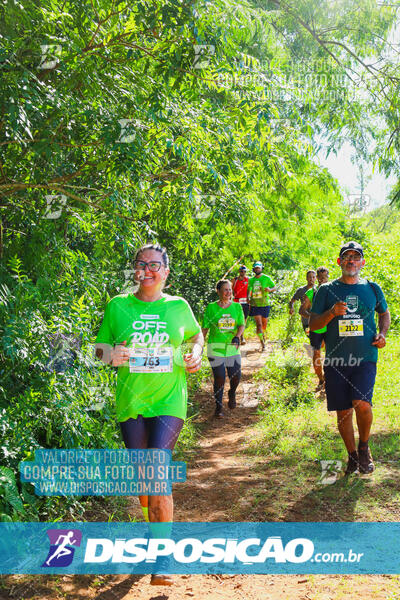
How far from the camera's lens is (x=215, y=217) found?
7113 mm

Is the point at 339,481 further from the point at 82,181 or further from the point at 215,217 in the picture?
the point at 82,181

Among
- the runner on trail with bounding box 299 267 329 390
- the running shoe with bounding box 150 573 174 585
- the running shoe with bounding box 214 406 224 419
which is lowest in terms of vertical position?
the running shoe with bounding box 150 573 174 585

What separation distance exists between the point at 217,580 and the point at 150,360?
62.6 inches

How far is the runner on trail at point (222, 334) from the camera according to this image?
9117 millimetres

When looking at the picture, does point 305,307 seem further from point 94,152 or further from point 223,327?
point 94,152

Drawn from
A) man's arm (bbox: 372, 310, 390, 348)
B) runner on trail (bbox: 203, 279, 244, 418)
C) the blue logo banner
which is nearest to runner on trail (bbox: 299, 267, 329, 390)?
runner on trail (bbox: 203, 279, 244, 418)

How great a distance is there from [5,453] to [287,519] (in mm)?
2318

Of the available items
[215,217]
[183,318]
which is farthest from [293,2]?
[183,318]

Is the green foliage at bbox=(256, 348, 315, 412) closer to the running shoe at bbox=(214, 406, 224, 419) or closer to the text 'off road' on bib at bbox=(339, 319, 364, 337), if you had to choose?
the running shoe at bbox=(214, 406, 224, 419)

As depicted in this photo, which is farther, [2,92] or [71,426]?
[71,426]

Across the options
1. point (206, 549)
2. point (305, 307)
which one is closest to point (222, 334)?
point (305, 307)

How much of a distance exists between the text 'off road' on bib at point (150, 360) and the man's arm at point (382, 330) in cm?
242

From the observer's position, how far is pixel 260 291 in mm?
14453

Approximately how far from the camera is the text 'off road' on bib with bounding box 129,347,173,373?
4.05m
